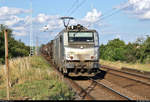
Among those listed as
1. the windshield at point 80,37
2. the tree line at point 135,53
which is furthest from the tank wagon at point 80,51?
Result: the tree line at point 135,53

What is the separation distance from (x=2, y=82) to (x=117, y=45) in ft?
124

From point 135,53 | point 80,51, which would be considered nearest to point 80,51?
point 80,51

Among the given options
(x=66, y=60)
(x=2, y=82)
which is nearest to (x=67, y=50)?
(x=66, y=60)

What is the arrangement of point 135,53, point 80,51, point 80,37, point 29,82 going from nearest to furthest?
point 29,82, point 80,51, point 80,37, point 135,53

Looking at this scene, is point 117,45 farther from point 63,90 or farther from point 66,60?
point 63,90

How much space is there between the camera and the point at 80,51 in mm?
14398

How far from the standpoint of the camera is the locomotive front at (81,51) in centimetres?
1430

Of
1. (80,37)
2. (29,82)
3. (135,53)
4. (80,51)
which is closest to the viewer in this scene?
(29,82)

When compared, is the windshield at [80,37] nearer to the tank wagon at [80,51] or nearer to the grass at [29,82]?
the tank wagon at [80,51]

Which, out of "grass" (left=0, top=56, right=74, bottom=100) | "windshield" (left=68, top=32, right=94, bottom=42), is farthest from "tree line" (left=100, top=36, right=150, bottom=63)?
"grass" (left=0, top=56, right=74, bottom=100)

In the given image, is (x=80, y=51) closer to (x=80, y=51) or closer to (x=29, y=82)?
(x=80, y=51)

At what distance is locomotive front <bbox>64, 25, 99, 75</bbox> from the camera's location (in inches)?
563

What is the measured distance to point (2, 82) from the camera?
13.1 meters

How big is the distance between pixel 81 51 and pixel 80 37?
1.14 meters
